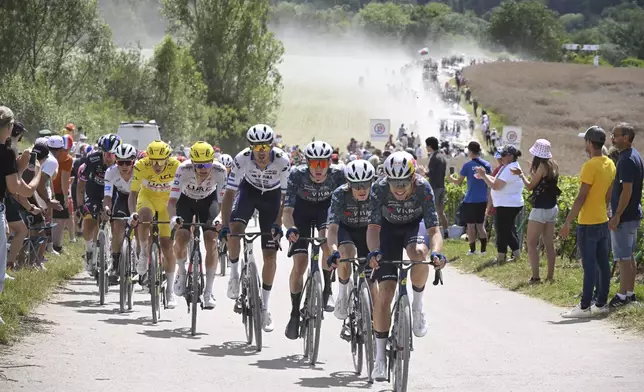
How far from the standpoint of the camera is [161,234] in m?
15.0

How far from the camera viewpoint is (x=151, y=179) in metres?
15.4

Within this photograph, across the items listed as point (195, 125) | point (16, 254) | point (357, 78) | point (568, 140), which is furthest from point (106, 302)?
point (357, 78)

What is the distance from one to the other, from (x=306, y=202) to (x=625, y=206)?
3636 mm

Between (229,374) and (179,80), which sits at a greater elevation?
(179,80)

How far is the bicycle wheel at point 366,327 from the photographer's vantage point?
10.5 metres

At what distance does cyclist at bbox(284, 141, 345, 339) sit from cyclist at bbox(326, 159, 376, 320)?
0.81 feet

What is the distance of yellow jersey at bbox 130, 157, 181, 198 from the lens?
15.4 m

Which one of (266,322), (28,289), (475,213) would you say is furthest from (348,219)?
(475,213)

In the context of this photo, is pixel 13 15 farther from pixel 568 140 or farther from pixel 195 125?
pixel 568 140

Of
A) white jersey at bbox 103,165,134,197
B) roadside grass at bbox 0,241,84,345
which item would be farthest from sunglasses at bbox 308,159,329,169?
white jersey at bbox 103,165,134,197

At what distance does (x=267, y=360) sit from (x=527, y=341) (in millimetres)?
2884

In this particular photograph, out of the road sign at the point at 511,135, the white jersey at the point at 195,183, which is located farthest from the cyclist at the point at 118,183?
the road sign at the point at 511,135

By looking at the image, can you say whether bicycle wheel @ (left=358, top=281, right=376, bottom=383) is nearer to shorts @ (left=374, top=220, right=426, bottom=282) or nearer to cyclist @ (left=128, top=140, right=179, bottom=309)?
shorts @ (left=374, top=220, right=426, bottom=282)

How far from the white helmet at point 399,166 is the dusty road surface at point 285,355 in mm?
1782
